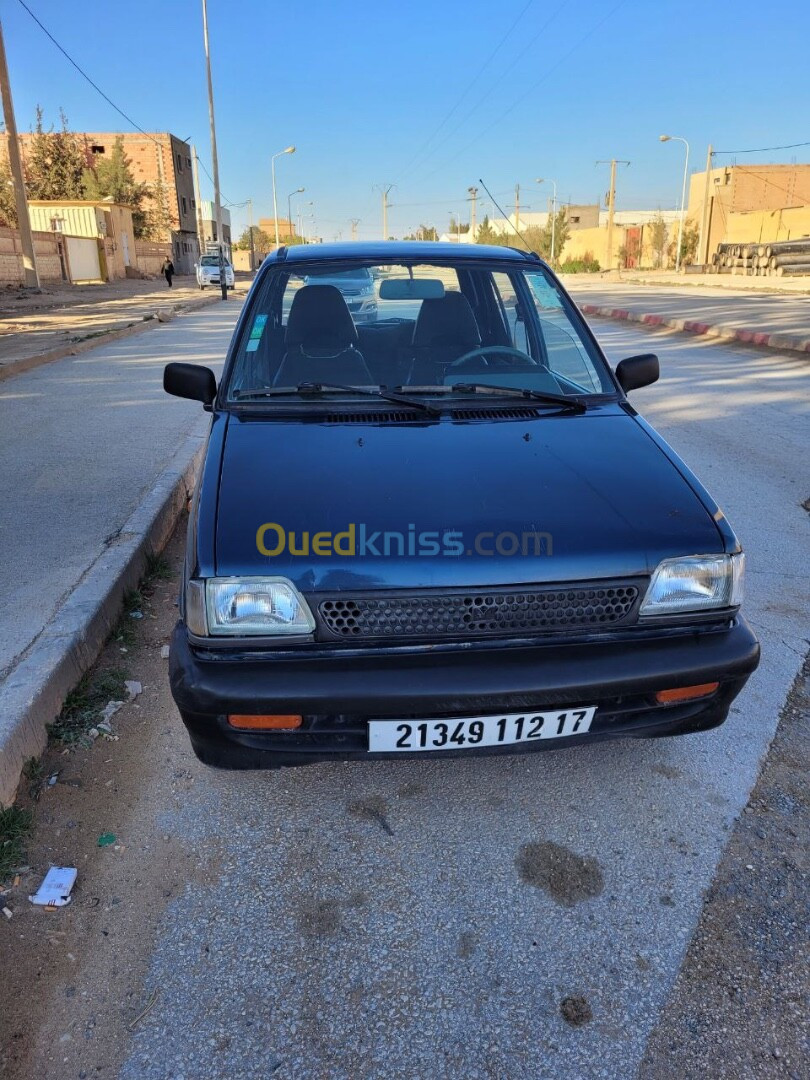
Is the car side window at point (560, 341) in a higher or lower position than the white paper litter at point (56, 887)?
higher

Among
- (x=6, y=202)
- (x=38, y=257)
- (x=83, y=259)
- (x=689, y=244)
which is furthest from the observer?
(x=689, y=244)

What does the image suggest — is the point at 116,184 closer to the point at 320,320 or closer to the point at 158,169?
the point at 158,169

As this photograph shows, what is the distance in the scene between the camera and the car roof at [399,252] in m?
3.51

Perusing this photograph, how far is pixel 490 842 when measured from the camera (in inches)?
91.6

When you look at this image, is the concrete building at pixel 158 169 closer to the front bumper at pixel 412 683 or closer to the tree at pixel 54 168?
the tree at pixel 54 168

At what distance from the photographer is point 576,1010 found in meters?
1.80

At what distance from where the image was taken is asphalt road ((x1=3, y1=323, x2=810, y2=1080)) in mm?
1727

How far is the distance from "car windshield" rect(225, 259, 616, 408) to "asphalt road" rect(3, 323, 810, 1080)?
142 centimetres

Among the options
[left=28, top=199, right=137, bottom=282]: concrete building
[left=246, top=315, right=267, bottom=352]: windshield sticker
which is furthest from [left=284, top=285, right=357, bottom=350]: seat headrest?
[left=28, top=199, right=137, bottom=282]: concrete building

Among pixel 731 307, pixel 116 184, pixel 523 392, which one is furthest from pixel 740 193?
pixel 523 392

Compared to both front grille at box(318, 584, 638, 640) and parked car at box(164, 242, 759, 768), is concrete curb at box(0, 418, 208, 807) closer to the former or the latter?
parked car at box(164, 242, 759, 768)

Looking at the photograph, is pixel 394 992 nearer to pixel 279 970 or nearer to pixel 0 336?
pixel 279 970

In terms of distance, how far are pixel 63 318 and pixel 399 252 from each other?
17.3 meters

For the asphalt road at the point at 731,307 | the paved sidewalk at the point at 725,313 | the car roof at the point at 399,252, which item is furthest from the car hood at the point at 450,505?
the asphalt road at the point at 731,307
